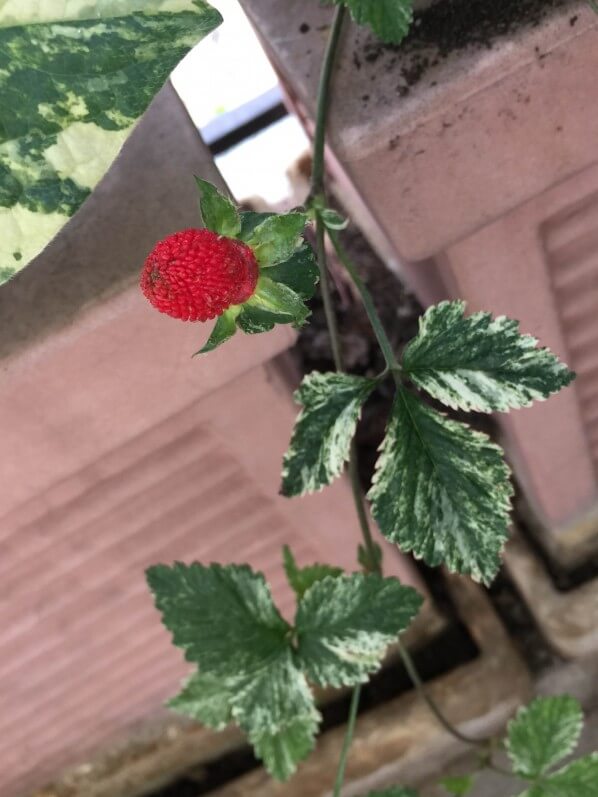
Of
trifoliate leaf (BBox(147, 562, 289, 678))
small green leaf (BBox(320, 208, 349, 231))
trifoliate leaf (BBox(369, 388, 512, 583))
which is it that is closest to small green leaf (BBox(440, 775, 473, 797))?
trifoliate leaf (BBox(147, 562, 289, 678))

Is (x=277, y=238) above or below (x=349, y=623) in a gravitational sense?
above

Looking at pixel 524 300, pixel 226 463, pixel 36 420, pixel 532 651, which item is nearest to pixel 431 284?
pixel 524 300

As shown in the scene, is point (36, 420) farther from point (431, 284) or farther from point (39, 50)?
point (431, 284)

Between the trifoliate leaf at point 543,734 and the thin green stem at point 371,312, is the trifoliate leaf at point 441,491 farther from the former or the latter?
the trifoliate leaf at point 543,734

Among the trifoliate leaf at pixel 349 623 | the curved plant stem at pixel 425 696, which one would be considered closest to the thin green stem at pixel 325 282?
the trifoliate leaf at pixel 349 623

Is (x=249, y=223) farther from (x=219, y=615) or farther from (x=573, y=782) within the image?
(x=573, y=782)

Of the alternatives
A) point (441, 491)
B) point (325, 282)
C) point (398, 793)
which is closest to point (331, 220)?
point (325, 282)
